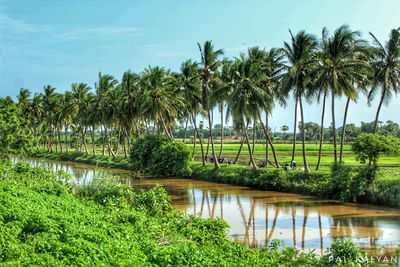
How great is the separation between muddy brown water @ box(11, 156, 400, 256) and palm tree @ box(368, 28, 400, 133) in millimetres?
9386

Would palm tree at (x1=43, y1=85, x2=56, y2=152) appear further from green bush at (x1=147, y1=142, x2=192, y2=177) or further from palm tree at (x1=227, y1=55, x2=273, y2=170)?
palm tree at (x1=227, y1=55, x2=273, y2=170)

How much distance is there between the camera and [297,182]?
96.9ft

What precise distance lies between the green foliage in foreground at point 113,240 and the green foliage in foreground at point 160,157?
2366 cm

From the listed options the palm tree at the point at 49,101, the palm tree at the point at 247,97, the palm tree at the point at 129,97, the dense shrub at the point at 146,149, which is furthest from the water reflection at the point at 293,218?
the palm tree at the point at 49,101

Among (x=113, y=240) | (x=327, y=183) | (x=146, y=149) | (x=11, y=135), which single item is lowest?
(x=327, y=183)

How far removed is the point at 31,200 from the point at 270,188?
62.4ft

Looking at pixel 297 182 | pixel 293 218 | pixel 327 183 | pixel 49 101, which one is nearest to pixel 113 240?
pixel 293 218

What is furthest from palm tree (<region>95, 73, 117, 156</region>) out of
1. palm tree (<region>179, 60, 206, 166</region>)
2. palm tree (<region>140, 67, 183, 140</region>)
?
palm tree (<region>179, 60, 206, 166</region>)

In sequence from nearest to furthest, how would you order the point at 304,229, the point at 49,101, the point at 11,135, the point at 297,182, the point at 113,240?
the point at 113,240 → the point at 304,229 → the point at 297,182 → the point at 11,135 → the point at 49,101

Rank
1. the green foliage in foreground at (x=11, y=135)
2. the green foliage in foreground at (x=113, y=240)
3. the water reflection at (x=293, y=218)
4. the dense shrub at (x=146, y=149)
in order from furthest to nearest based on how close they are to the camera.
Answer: the dense shrub at (x=146, y=149) → the green foliage in foreground at (x=11, y=135) → the water reflection at (x=293, y=218) → the green foliage in foreground at (x=113, y=240)

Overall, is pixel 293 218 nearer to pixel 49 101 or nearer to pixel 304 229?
pixel 304 229

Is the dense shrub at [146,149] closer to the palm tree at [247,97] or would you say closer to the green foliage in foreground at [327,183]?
→ the green foliage in foreground at [327,183]

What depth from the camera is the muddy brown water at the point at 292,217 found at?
15586 millimetres

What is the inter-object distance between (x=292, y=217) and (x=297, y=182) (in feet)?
30.8
